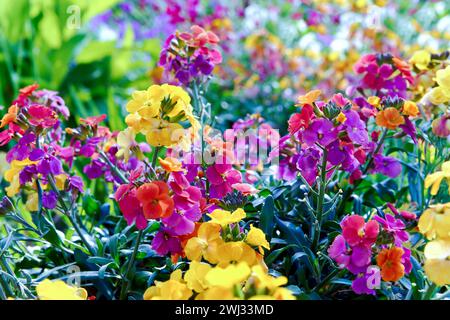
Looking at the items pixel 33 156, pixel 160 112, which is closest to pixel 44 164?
pixel 33 156

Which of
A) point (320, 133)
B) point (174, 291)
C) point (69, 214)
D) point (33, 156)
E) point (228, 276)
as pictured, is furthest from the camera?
point (69, 214)

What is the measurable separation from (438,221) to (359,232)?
0.54 feet

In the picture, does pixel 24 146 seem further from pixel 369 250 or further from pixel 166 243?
pixel 369 250

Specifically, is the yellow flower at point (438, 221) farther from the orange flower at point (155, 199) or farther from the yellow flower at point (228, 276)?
the orange flower at point (155, 199)

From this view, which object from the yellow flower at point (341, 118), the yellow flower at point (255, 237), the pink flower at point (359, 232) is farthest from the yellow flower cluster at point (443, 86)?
the yellow flower at point (255, 237)

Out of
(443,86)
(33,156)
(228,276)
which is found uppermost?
(443,86)

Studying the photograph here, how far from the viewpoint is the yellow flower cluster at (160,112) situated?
1169 millimetres

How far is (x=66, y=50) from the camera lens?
127 inches

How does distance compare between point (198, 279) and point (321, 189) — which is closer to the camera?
point (198, 279)

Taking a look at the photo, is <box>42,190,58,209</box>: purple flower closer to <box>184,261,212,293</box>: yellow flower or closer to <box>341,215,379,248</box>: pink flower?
<box>184,261,212,293</box>: yellow flower

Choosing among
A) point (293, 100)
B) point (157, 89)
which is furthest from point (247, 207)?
point (293, 100)

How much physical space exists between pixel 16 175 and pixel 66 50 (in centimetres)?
199

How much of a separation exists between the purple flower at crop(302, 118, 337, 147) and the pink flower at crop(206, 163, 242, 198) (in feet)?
0.58

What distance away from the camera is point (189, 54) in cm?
156
